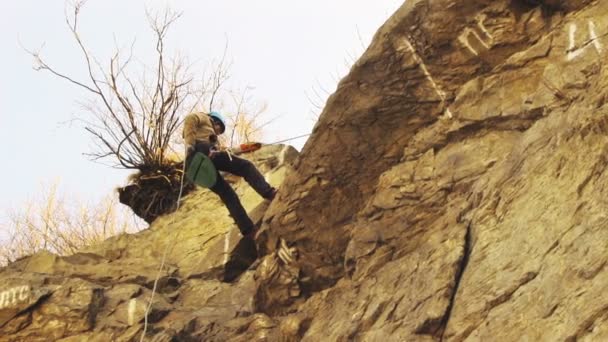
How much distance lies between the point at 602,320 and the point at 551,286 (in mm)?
520

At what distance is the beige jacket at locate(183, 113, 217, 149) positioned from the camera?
30.8 ft

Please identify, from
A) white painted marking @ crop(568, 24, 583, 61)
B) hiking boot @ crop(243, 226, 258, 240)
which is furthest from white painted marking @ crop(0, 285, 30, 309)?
white painted marking @ crop(568, 24, 583, 61)

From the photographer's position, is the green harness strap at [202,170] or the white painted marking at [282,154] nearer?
the green harness strap at [202,170]

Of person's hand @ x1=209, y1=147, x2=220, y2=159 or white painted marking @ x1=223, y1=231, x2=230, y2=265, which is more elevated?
person's hand @ x1=209, y1=147, x2=220, y2=159

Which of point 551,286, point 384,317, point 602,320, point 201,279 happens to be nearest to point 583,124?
point 551,286

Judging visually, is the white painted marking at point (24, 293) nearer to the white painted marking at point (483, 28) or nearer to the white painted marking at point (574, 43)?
the white painted marking at point (483, 28)

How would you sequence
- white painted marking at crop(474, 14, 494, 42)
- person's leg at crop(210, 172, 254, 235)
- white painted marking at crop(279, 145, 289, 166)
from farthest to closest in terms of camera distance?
white painted marking at crop(279, 145, 289, 166) < person's leg at crop(210, 172, 254, 235) < white painted marking at crop(474, 14, 494, 42)

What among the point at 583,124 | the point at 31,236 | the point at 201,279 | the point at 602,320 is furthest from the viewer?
the point at 31,236

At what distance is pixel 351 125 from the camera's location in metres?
7.71

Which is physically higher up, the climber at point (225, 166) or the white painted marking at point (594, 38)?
the climber at point (225, 166)

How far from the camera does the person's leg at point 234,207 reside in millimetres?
9203

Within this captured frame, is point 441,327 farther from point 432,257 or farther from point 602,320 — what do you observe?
point 602,320

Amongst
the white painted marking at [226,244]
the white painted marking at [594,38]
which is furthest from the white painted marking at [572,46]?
the white painted marking at [226,244]

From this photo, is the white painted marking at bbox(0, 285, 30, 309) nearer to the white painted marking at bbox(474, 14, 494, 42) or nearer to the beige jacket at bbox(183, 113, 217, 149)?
the beige jacket at bbox(183, 113, 217, 149)
